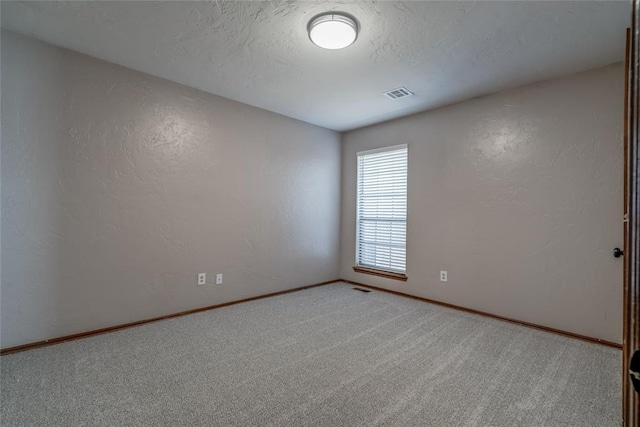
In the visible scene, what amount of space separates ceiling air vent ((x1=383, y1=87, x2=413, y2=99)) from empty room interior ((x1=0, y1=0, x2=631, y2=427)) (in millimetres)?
62

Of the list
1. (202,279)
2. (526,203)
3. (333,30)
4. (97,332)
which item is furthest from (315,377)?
(526,203)

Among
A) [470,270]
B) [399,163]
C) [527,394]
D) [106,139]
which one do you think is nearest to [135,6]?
[106,139]

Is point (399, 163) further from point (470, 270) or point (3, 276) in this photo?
point (3, 276)

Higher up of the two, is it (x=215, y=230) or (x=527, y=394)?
(x=215, y=230)

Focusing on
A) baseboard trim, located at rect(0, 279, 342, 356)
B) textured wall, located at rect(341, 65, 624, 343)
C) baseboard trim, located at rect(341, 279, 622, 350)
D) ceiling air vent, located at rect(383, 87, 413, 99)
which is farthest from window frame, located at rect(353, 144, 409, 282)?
baseboard trim, located at rect(0, 279, 342, 356)

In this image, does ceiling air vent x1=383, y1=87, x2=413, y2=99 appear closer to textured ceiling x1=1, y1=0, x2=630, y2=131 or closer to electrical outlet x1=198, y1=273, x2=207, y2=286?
textured ceiling x1=1, y1=0, x2=630, y2=131

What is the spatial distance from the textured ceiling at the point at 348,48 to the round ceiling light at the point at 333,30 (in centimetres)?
5

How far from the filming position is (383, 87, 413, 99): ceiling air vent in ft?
10.5

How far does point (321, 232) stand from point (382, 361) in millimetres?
2552

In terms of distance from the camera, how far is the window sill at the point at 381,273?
405 cm

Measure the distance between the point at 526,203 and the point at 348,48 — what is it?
230 cm

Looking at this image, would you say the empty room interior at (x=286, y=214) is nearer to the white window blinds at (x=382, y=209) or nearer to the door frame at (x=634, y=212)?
the white window blinds at (x=382, y=209)

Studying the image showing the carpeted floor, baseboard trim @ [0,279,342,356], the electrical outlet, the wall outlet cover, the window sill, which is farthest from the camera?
the window sill

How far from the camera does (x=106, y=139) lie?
2.71 metres
